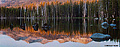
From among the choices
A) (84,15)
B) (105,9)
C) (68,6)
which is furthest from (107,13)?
(68,6)

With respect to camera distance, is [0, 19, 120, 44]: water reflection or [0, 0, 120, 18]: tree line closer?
[0, 19, 120, 44]: water reflection

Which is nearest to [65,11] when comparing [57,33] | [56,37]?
[57,33]

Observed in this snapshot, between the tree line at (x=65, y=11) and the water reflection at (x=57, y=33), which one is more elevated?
the tree line at (x=65, y=11)

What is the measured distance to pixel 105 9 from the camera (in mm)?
97875

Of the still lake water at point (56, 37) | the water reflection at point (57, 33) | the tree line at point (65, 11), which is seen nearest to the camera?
the still lake water at point (56, 37)

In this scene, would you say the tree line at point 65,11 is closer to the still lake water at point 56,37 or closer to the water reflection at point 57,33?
the water reflection at point 57,33

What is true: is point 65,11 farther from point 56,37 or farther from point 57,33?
point 56,37

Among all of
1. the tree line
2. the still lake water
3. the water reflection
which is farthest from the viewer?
the tree line

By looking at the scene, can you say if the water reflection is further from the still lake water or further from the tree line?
the tree line

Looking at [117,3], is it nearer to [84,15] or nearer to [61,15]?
[84,15]

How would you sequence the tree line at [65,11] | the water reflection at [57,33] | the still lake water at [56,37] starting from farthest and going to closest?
the tree line at [65,11]
the water reflection at [57,33]
the still lake water at [56,37]

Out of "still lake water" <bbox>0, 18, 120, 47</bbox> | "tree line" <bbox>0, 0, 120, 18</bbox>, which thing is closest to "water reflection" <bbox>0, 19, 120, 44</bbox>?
"still lake water" <bbox>0, 18, 120, 47</bbox>

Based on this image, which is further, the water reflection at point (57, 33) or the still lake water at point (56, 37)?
the water reflection at point (57, 33)

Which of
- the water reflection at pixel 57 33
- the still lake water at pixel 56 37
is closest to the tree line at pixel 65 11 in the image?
the water reflection at pixel 57 33
